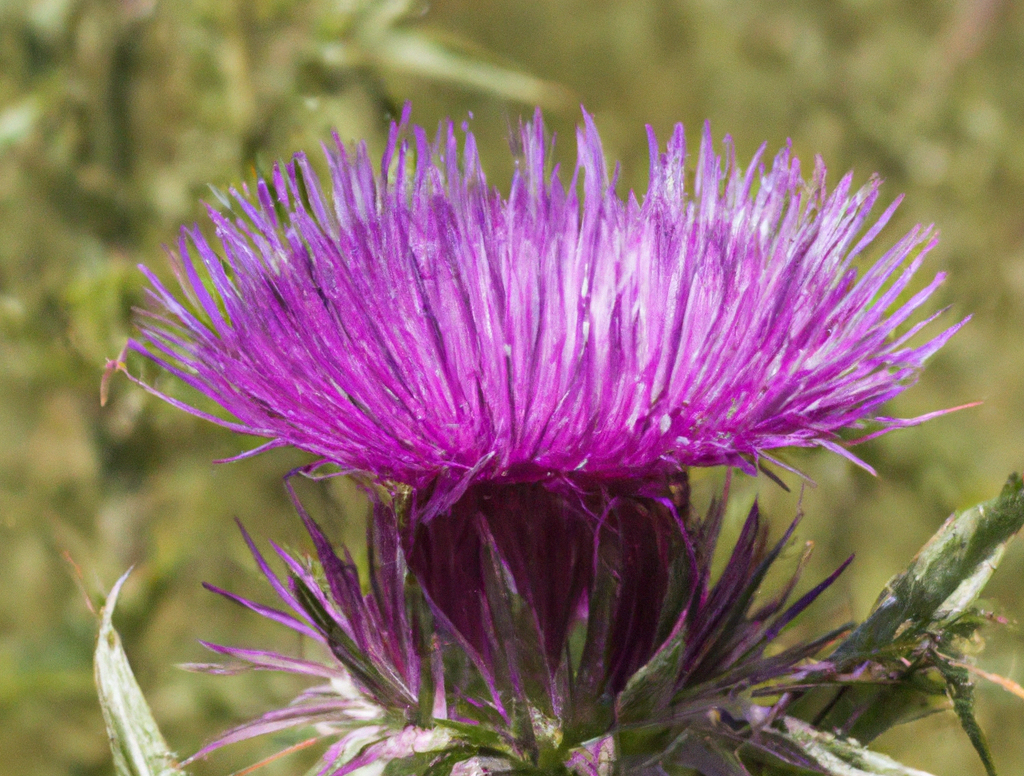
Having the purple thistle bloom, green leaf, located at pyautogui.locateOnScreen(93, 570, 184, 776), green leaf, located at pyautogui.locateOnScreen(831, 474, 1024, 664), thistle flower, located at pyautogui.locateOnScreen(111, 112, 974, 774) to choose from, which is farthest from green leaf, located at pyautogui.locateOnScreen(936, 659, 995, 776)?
Answer: green leaf, located at pyautogui.locateOnScreen(93, 570, 184, 776)

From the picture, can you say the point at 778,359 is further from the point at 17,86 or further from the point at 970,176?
the point at 970,176

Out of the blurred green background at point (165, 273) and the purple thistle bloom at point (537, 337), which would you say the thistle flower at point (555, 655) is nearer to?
the purple thistle bloom at point (537, 337)

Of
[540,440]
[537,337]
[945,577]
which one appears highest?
[537,337]

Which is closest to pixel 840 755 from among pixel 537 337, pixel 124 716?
pixel 537 337

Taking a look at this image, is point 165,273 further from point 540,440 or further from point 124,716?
point 540,440

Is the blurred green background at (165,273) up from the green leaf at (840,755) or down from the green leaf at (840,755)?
up

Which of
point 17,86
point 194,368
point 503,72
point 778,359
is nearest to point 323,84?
point 503,72

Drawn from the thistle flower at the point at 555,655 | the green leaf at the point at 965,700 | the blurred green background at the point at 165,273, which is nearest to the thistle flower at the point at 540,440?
the thistle flower at the point at 555,655
